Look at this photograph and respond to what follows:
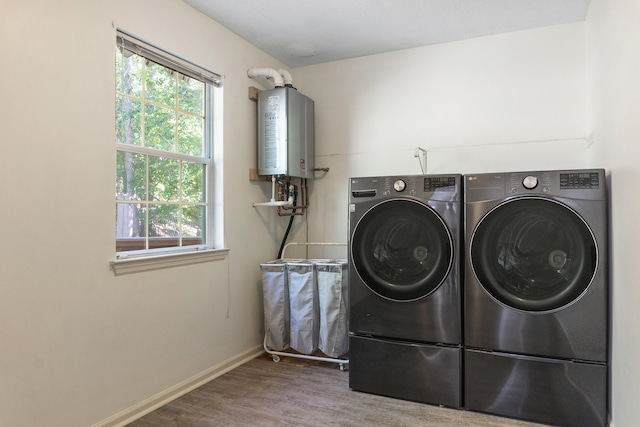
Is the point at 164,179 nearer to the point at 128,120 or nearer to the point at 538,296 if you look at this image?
the point at 128,120

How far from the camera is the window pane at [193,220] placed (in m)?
2.74

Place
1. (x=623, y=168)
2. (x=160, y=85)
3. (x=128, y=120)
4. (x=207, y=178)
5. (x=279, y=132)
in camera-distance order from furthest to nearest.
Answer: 1. (x=279, y=132)
2. (x=207, y=178)
3. (x=160, y=85)
4. (x=128, y=120)
5. (x=623, y=168)

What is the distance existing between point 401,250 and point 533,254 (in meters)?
0.74

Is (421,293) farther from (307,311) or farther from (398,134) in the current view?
(398,134)

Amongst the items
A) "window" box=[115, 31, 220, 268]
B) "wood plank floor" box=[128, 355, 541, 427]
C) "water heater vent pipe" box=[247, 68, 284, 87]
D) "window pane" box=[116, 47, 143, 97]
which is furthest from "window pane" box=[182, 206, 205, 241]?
"water heater vent pipe" box=[247, 68, 284, 87]

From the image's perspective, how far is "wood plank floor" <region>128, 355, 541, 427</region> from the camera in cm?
221

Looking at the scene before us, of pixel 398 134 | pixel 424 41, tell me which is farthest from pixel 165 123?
pixel 424 41

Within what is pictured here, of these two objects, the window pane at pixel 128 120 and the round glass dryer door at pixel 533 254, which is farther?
the window pane at pixel 128 120

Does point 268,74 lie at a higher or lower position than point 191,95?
higher

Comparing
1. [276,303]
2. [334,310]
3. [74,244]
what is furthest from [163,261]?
[334,310]

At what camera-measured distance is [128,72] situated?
2316 mm

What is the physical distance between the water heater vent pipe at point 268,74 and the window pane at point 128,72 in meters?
0.99

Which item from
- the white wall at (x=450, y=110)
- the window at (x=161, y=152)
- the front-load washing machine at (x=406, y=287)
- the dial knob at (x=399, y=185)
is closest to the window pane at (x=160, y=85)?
the window at (x=161, y=152)

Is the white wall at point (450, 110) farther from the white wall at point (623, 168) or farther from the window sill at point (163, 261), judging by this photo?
the window sill at point (163, 261)
